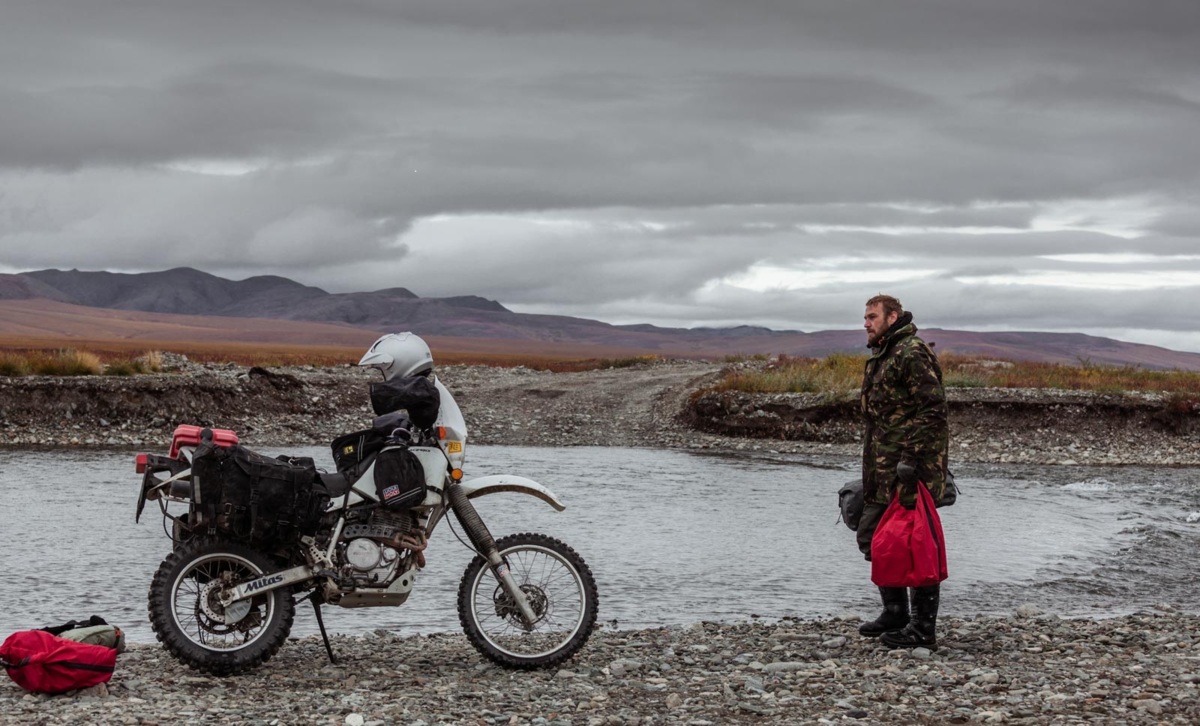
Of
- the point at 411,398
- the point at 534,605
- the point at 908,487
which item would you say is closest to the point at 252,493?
the point at 411,398

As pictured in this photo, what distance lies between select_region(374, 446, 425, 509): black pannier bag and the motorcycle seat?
0.76 feet

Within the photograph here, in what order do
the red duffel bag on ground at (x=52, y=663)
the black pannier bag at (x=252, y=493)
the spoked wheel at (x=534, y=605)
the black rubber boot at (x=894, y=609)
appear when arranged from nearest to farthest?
the red duffel bag on ground at (x=52, y=663)
the black pannier bag at (x=252, y=493)
the spoked wheel at (x=534, y=605)
the black rubber boot at (x=894, y=609)

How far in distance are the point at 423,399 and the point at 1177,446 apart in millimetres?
24912

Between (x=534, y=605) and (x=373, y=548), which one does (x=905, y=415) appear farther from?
(x=373, y=548)

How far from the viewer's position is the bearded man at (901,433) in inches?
323

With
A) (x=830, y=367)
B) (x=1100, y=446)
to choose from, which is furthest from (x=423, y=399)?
(x=830, y=367)

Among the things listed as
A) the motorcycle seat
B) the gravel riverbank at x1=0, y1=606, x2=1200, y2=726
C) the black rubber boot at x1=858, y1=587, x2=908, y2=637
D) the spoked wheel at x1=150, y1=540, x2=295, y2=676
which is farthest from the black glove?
the spoked wheel at x1=150, y1=540, x2=295, y2=676

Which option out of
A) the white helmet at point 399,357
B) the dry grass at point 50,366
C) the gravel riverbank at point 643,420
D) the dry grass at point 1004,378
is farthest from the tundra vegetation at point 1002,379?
the white helmet at point 399,357

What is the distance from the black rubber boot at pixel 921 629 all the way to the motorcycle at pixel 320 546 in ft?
7.28

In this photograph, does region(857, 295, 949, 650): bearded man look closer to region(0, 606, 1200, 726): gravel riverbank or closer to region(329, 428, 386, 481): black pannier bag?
region(0, 606, 1200, 726): gravel riverbank


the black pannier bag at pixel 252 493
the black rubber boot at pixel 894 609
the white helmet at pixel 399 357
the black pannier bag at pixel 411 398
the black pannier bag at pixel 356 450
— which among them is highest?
the white helmet at pixel 399 357

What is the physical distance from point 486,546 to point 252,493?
5.05 feet

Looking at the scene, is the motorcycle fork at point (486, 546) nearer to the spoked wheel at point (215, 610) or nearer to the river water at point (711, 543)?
the spoked wheel at point (215, 610)

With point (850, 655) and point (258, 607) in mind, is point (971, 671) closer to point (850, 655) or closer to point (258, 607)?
point (850, 655)
